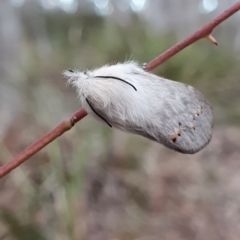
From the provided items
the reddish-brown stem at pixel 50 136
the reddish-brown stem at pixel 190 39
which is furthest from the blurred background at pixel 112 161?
the reddish-brown stem at pixel 190 39

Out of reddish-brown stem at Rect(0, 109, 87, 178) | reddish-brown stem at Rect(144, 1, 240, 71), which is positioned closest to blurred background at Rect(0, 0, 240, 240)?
reddish-brown stem at Rect(0, 109, 87, 178)

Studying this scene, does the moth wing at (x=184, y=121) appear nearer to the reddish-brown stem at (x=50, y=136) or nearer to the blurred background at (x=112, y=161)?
the reddish-brown stem at (x=50, y=136)

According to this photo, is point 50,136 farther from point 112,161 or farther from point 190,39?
point 112,161

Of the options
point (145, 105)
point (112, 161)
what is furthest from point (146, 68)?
point (112, 161)

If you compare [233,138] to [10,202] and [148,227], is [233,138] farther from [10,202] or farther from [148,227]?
[10,202]

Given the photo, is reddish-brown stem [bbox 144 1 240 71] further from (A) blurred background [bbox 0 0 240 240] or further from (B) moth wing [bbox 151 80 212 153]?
(A) blurred background [bbox 0 0 240 240]

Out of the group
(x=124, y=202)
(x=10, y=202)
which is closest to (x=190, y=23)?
(x=124, y=202)
